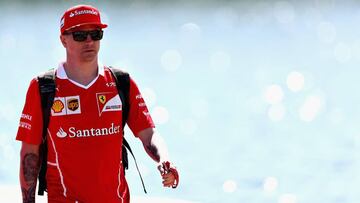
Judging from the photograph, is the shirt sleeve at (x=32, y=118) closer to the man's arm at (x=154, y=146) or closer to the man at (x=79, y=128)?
the man at (x=79, y=128)

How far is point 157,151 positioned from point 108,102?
0.28m

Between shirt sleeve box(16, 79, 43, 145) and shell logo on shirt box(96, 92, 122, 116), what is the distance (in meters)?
0.23

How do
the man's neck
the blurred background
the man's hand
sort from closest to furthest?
the man's hand, the man's neck, the blurred background

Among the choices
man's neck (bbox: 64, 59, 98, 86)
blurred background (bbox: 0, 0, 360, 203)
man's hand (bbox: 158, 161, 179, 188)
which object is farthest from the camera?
blurred background (bbox: 0, 0, 360, 203)

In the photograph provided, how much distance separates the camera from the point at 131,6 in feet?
105

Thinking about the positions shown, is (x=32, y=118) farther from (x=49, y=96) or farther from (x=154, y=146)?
(x=154, y=146)

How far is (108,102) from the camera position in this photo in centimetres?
412

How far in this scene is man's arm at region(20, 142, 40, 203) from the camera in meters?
4.09

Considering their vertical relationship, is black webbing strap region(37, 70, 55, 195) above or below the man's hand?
above

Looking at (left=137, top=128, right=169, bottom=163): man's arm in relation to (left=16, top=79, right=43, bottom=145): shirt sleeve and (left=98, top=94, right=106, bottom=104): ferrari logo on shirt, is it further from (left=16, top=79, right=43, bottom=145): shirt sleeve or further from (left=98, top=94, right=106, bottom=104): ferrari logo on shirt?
(left=16, top=79, right=43, bottom=145): shirt sleeve

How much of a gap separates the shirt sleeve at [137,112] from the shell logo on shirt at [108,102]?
71mm

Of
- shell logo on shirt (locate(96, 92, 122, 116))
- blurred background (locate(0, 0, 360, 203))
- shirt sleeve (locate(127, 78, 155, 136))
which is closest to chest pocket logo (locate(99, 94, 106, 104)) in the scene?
shell logo on shirt (locate(96, 92, 122, 116))

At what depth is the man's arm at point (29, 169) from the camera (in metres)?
4.09

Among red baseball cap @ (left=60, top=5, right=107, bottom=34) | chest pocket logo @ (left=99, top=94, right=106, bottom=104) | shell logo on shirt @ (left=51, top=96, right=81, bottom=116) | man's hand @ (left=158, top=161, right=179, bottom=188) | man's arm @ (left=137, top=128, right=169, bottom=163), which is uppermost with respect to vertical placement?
red baseball cap @ (left=60, top=5, right=107, bottom=34)
